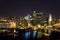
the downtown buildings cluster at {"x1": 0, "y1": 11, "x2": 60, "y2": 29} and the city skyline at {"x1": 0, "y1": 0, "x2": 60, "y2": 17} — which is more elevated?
the city skyline at {"x1": 0, "y1": 0, "x2": 60, "y2": 17}

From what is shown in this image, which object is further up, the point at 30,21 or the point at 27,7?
the point at 27,7

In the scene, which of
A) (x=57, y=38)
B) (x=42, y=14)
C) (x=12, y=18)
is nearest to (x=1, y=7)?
(x=12, y=18)

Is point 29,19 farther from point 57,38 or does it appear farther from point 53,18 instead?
point 57,38

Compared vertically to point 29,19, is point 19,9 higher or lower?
higher

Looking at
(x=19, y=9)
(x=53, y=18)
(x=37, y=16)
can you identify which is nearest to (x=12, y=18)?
(x=19, y=9)

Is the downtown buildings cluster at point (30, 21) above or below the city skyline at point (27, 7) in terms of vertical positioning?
below

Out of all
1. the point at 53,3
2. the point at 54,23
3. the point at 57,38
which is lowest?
the point at 57,38
